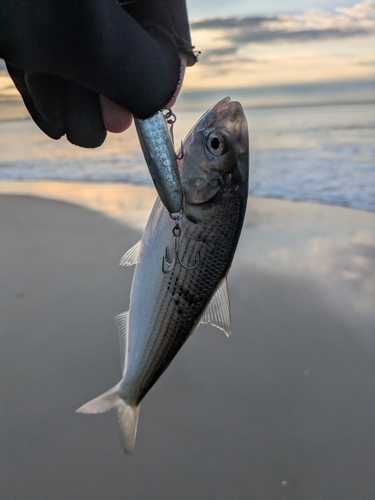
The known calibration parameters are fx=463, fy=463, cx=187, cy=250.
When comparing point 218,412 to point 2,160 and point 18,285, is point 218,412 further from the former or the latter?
point 2,160

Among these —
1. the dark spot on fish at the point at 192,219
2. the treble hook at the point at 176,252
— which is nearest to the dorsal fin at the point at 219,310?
the treble hook at the point at 176,252

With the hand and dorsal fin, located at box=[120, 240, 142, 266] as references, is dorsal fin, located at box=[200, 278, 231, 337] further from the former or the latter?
the hand

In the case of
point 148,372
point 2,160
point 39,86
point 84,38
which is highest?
point 84,38

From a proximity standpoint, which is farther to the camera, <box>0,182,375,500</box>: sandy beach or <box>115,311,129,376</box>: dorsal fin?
<box>0,182,375,500</box>: sandy beach

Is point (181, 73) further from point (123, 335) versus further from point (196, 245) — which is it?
point (123, 335)

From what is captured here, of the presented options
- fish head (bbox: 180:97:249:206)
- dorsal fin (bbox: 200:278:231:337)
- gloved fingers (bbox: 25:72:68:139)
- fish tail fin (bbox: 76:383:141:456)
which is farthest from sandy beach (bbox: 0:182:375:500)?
gloved fingers (bbox: 25:72:68:139)

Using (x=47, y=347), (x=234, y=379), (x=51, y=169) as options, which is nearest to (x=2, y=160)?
(x=51, y=169)
